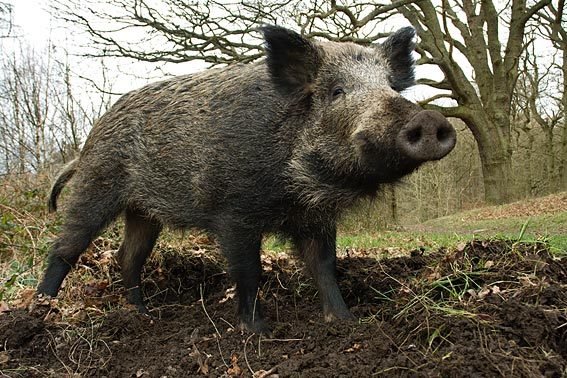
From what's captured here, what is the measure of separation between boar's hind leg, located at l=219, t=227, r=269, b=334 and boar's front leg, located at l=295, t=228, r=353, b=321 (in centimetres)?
37

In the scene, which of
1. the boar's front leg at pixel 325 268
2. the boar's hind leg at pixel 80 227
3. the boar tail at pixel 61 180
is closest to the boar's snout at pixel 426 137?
the boar's front leg at pixel 325 268

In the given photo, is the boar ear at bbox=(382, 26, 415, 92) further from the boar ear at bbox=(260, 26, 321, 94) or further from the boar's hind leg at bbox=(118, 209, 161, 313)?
the boar's hind leg at bbox=(118, 209, 161, 313)

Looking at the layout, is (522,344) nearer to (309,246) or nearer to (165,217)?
(309,246)

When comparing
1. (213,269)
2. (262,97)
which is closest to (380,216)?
(213,269)

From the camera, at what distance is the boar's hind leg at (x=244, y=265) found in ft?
11.9

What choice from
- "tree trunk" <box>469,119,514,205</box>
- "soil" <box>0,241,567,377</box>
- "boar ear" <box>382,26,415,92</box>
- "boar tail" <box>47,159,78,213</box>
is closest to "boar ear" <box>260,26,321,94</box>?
"boar ear" <box>382,26,415,92</box>

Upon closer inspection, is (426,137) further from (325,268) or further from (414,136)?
(325,268)

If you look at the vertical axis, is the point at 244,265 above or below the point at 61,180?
below

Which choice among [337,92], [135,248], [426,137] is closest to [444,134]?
[426,137]

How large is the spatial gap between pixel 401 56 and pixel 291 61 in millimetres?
837

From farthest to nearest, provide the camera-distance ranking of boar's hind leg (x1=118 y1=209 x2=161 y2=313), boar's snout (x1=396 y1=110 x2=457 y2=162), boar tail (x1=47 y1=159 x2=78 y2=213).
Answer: boar tail (x1=47 y1=159 x2=78 y2=213) < boar's hind leg (x1=118 y1=209 x2=161 y2=313) < boar's snout (x1=396 y1=110 x2=457 y2=162)

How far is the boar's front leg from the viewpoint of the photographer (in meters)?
3.63

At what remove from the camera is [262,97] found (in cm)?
374

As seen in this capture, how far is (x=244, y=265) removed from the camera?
3.63m
